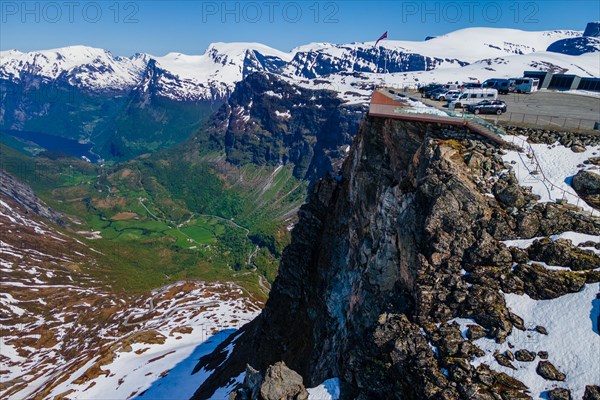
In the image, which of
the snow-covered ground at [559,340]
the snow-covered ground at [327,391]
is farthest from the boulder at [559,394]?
the snow-covered ground at [327,391]

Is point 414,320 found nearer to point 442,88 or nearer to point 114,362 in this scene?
point 442,88

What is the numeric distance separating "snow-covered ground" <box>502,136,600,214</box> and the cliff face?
1.64 m

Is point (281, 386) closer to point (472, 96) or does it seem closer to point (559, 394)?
point (559, 394)

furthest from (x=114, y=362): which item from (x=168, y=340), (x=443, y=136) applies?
(x=443, y=136)

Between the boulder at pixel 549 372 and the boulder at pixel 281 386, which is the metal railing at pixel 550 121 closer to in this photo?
the boulder at pixel 549 372

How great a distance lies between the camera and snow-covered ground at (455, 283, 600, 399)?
22.4m

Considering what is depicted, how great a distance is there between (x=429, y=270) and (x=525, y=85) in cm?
6984

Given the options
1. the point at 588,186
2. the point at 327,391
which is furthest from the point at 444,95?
the point at 327,391

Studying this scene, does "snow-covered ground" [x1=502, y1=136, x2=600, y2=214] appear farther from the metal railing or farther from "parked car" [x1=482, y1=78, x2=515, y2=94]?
"parked car" [x1=482, y1=78, x2=515, y2=94]

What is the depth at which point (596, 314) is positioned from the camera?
24.2 meters

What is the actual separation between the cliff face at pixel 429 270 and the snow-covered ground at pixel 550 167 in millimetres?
1643

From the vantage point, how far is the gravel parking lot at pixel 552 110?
46938mm

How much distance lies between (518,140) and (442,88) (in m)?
45.1

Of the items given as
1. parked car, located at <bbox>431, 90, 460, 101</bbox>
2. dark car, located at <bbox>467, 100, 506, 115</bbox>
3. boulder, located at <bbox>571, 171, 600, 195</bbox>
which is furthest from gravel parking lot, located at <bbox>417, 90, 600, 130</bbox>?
A: boulder, located at <bbox>571, 171, 600, 195</bbox>
